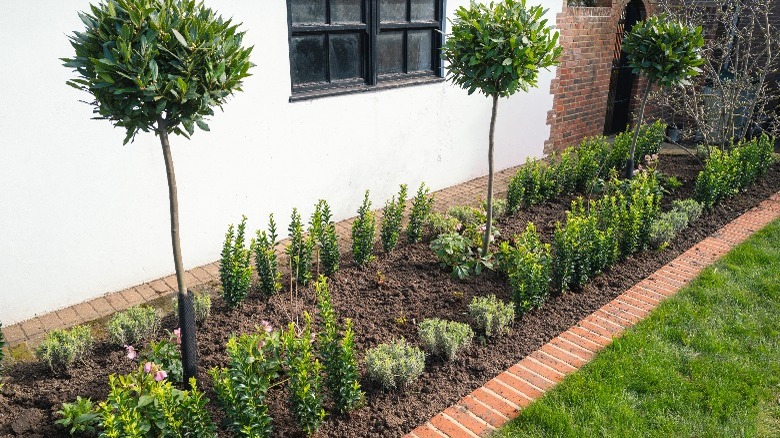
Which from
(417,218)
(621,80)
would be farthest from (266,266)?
(621,80)

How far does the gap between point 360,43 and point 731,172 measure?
4.70m

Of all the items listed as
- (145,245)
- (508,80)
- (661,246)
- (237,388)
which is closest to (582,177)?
(661,246)

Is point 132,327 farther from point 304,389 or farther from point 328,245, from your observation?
point 328,245

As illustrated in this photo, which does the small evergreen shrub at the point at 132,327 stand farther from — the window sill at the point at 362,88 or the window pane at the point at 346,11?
the window pane at the point at 346,11

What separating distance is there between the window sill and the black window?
0.04ft

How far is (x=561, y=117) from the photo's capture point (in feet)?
31.5

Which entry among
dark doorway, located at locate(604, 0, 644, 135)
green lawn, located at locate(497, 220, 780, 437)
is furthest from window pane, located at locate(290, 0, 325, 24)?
dark doorway, located at locate(604, 0, 644, 135)

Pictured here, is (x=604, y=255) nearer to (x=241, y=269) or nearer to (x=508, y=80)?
(x=508, y=80)

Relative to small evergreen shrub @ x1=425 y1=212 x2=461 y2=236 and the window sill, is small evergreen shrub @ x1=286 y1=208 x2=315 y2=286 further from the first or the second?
the window sill

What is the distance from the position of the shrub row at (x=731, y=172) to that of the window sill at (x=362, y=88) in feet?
11.0

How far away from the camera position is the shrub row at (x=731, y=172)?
22.4ft

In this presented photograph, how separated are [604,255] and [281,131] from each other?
10.9ft

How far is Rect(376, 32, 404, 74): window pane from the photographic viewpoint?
6.90 meters

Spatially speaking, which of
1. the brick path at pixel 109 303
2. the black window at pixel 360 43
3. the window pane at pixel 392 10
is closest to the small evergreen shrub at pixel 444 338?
the brick path at pixel 109 303
